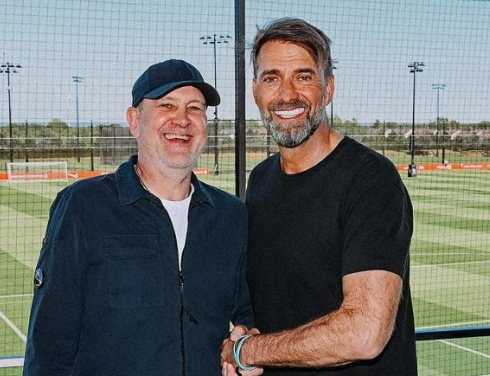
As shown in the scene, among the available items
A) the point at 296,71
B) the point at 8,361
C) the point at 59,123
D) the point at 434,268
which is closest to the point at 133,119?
the point at 296,71

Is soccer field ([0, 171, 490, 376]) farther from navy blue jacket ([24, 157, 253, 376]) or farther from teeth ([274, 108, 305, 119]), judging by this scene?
teeth ([274, 108, 305, 119])

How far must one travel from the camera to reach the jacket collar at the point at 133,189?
246 cm

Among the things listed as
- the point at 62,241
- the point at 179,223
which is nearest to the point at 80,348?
the point at 62,241

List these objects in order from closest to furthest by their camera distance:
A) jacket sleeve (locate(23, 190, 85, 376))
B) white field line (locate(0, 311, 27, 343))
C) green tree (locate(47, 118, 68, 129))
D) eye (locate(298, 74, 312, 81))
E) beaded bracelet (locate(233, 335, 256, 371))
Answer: jacket sleeve (locate(23, 190, 85, 376)) → beaded bracelet (locate(233, 335, 256, 371)) → eye (locate(298, 74, 312, 81)) → green tree (locate(47, 118, 68, 129)) → white field line (locate(0, 311, 27, 343))

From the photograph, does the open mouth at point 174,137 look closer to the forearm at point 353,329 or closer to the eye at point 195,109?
the eye at point 195,109

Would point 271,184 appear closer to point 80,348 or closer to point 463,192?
point 80,348

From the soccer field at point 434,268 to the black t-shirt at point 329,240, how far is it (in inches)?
75.2

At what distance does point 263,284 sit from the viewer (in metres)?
2.65

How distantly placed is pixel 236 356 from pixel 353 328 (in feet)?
1.64

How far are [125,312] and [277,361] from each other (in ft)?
1.83

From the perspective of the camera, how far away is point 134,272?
2.42m

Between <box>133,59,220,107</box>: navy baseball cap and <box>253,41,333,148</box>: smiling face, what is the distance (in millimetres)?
266

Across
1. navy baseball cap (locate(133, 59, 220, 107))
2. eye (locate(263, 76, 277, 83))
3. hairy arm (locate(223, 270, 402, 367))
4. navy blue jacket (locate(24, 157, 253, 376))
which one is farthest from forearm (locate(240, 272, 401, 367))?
navy baseball cap (locate(133, 59, 220, 107))

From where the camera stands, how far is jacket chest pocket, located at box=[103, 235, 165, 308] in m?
2.39
